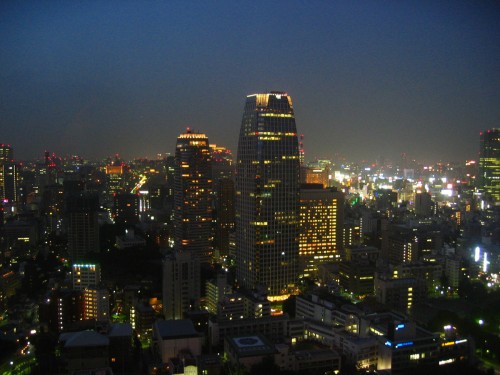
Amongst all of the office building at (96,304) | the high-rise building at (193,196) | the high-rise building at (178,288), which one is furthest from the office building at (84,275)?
the high-rise building at (193,196)

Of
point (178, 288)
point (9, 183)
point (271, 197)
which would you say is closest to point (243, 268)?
point (271, 197)

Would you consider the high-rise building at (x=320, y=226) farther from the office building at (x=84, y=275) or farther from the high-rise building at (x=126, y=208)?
the high-rise building at (x=126, y=208)

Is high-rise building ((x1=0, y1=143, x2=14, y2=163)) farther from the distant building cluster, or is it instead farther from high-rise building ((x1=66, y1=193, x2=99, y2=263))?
high-rise building ((x1=66, y1=193, x2=99, y2=263))

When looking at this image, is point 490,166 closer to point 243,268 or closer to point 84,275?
point 243,268

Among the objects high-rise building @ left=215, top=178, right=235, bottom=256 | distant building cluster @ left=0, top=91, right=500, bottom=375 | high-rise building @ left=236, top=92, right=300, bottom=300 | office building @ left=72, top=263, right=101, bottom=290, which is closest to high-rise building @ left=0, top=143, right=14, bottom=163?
distant building cluster @ left=0, top=91, right=500, bottom=375

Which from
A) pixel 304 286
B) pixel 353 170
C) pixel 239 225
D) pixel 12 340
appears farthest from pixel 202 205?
pixel 353 170

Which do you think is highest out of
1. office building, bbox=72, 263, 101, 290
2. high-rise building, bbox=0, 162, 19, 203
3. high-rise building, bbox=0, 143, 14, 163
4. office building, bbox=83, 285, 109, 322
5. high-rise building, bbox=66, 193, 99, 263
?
high-rise building, bbox=0, 143, 14, 163

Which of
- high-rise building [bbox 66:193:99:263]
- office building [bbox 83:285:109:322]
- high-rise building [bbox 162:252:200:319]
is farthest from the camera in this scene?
high-rise building [bbox 66:193:99:263]

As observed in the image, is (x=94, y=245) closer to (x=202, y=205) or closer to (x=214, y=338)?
(x=202, y=205)
